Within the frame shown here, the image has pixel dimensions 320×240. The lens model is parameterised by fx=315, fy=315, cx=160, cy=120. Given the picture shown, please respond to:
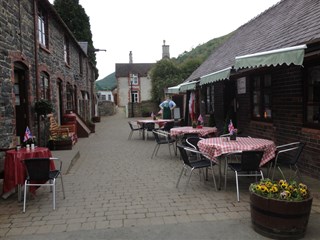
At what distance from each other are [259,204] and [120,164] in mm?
5094

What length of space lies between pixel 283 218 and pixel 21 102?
24.9ft

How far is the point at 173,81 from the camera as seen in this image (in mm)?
32750

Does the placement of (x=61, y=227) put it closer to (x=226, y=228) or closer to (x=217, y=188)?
(x=226, y=228)

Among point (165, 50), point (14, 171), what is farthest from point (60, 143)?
point (165, 50)

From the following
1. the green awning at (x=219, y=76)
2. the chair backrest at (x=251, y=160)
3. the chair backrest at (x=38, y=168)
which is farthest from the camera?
the green awning at (x=219, y=76)

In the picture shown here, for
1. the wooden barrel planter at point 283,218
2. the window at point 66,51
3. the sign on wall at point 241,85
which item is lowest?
the wooden barrel planter at point 283,218

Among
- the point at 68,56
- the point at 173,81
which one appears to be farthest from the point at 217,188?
the point at 173,81

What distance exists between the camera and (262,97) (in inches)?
338

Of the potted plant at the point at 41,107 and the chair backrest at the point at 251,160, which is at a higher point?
the potted plant at the point at 41,107

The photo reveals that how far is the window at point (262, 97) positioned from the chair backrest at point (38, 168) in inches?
229

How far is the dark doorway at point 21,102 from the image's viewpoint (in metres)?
8.66

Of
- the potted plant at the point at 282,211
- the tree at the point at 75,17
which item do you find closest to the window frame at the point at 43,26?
the potted plant at the point at 282,211

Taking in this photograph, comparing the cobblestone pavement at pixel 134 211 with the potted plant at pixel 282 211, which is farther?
the cobblestone pavement at pixel 134 211

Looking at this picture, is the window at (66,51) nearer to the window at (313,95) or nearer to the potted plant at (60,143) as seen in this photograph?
the potted plant at (60,143)
